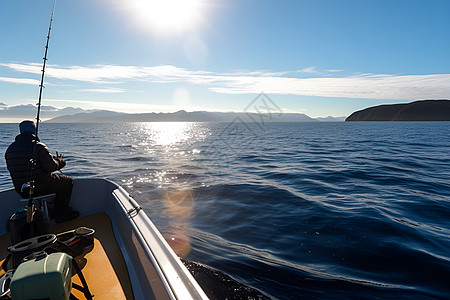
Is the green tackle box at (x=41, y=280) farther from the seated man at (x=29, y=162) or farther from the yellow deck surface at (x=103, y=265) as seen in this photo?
the seated man at (x=29, y=162)

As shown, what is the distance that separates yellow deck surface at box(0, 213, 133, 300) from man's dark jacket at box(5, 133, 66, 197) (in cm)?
118

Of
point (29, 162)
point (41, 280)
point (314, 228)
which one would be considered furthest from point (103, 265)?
point (314, 228)

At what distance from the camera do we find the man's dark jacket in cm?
396

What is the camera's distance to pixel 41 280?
201cm

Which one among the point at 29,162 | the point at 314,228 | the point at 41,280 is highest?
the point at 29,162

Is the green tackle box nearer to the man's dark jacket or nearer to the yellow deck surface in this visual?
the yellow deck surface

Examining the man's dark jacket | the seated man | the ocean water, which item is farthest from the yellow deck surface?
the ocean water

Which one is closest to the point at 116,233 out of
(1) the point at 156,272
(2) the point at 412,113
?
(1) the point at 156,272

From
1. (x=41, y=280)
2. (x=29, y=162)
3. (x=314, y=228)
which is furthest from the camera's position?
(x=314, y=228)

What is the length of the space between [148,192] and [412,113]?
24488cm

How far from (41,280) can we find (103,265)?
1744mm

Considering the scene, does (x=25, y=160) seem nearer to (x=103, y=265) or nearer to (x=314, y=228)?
(x=103, y=265)

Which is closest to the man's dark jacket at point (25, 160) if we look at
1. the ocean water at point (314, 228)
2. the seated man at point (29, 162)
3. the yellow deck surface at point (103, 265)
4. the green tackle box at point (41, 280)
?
the seated man at point (29, 162)

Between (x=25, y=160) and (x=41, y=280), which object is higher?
(x=25, y=160)
